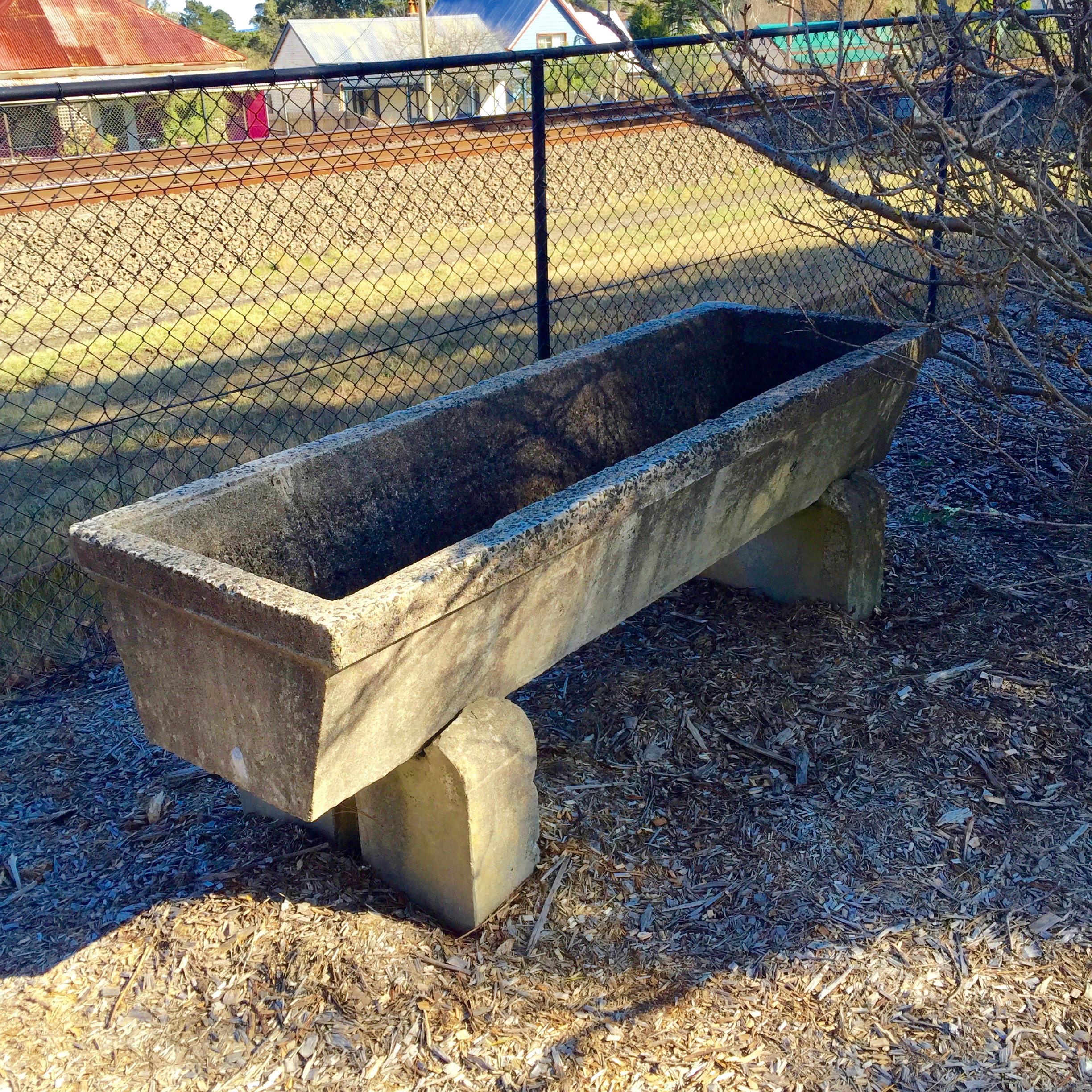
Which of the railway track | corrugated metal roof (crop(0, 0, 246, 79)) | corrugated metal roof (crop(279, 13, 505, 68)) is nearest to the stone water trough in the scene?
the railway track

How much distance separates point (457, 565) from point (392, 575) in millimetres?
447

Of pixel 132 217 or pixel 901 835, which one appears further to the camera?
pixel 132 217

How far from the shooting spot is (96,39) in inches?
901

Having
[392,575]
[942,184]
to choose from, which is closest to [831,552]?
[942,184]

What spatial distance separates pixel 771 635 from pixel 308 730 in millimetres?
2072

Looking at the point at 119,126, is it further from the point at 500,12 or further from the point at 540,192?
the point at 500,12

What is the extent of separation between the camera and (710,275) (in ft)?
27.2

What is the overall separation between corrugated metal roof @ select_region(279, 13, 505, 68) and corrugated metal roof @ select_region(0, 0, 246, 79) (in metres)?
3.81

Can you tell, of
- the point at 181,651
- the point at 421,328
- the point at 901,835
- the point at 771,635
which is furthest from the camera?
the point at 421,328

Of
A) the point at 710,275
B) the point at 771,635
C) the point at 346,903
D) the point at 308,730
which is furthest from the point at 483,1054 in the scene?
the point at 710,275

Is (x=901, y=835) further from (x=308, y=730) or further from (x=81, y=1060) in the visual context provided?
(x=81, y=1060)

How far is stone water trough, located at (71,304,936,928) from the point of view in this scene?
7.39 feet

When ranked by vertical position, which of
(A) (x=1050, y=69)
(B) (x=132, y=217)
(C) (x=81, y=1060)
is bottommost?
(C) (x=81, y=1060)

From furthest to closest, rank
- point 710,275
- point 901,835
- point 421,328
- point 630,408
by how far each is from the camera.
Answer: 1. point 710,275
2. point 421,328
3. point 630,408
4. point 901,835
